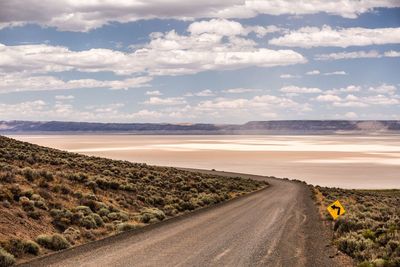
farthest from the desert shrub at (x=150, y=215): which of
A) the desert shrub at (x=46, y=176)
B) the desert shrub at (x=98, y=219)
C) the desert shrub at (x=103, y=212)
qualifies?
the desert shrub at (x=46, y=176)

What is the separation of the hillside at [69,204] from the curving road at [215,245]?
52.1 inches

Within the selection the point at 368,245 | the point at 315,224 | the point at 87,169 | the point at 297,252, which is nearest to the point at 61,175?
the point at 87,169

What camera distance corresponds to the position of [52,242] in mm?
17953

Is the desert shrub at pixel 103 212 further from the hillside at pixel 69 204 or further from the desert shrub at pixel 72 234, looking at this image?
the desert shrub at pixel 72 234

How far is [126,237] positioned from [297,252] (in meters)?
7.35

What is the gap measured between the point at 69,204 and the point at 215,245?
33.7 feet

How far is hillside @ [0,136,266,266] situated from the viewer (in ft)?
59.9

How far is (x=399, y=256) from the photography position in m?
15.3

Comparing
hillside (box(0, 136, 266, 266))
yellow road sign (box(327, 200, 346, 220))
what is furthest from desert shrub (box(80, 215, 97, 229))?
yellow road sign (box(327, 200, 346, 220))

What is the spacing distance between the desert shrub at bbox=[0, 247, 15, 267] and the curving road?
2.14 ft

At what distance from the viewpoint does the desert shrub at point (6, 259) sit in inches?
580

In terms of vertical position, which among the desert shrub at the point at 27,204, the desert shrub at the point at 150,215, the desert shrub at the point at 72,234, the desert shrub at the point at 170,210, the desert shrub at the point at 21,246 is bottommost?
the desert shrub at the point at 170,210

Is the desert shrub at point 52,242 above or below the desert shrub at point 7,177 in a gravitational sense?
below

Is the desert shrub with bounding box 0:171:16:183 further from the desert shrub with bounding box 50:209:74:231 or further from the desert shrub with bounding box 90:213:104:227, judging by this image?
the desert shrub with bounding box 90:213:104:227
